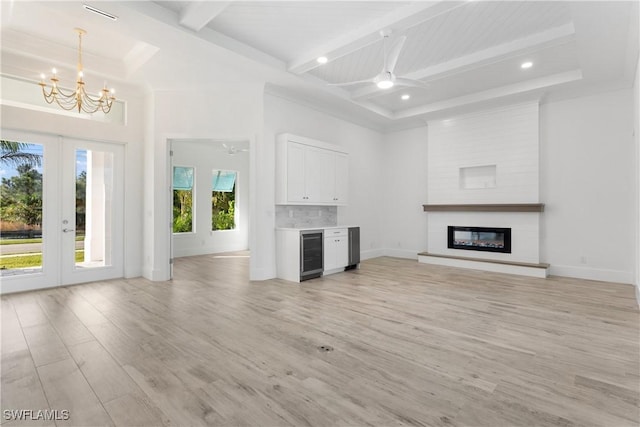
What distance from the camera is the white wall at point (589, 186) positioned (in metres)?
5.19

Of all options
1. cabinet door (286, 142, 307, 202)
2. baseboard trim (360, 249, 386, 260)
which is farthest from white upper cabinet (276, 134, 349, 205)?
baseboard trim (360, 249, 386, 260)

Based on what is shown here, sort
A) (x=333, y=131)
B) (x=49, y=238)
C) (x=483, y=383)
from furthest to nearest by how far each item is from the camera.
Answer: (x=333, y=131) → (x=49, y=238) → (x=483, y=383)

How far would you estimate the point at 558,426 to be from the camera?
1741mm

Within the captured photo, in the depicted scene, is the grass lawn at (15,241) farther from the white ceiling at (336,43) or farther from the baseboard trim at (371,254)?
the baseboard trim at (371,254)

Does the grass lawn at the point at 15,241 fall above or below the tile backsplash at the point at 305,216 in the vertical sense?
below

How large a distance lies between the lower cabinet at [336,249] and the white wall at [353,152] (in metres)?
0.92

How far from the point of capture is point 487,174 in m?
6.67

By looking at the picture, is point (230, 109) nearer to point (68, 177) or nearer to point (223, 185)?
point (68, 177)

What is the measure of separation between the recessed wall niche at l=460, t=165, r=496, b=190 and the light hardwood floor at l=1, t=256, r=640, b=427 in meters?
2.74

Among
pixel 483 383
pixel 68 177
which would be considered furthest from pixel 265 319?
pixel 68 177

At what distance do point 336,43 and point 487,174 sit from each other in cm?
439

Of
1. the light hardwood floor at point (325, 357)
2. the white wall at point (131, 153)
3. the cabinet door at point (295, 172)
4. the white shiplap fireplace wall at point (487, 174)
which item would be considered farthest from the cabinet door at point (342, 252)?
the white wall at point (131, 153)

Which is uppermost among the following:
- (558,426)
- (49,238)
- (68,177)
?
(68,177)

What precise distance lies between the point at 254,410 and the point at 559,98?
22.7ft
